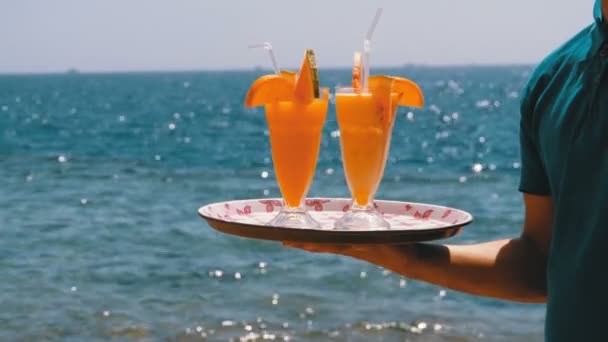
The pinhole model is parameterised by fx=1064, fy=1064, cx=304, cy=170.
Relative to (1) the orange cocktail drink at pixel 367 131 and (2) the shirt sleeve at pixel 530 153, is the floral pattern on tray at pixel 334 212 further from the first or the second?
(2) the shirt sleeve at pixel 530 153

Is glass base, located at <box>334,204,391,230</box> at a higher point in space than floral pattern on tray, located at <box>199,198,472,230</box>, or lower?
higher

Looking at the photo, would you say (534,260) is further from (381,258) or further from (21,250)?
(21,250)

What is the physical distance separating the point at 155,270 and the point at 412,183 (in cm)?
907

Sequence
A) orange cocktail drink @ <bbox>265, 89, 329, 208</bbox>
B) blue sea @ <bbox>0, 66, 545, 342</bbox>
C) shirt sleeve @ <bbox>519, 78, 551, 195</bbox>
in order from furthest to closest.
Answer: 1. blue sea @ <bbox>0, 66, 545, 342</bbox>
2. orange cocktail drink @ <bbox>265, 89, 329, 208</bbox>
3. shirt sleeve @ <bbox>519, 78, 551, 195</bbox>

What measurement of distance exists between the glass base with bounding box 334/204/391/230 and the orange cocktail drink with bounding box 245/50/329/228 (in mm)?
73

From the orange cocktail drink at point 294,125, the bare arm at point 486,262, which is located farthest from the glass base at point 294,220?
the bare arm at point 486,262

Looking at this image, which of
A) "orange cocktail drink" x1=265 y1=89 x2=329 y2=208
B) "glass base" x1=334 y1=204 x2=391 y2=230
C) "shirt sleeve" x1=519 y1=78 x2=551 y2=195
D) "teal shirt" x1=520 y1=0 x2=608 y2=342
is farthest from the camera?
"orange cocktail drink" x1=265 y1=89 x2=329 y2=208

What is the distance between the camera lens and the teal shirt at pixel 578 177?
2059 mm

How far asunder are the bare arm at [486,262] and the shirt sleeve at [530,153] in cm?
7

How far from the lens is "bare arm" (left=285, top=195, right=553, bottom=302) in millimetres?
2471

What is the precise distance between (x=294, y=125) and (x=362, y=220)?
28 centimetres

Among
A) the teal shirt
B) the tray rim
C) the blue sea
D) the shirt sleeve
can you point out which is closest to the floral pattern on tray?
the tray rim

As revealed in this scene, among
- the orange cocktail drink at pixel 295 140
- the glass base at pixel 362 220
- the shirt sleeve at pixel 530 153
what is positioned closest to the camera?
the shirt sleeve at pixel 530 153

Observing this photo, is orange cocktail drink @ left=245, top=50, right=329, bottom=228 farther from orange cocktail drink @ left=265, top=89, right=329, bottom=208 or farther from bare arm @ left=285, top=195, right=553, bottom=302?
bare arm @ left=285, top=195, right=553, bottom=302
